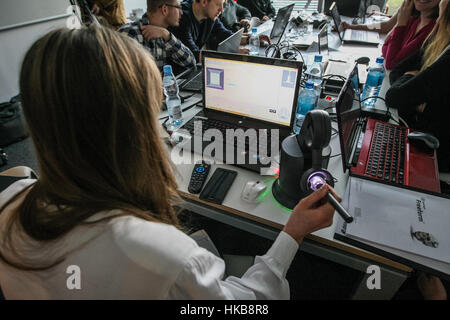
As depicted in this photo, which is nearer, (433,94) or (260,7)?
(433,94)

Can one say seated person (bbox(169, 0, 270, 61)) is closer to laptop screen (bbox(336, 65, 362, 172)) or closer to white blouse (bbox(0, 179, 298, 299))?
laptop screen (bbox(336, 65, 362, 172))

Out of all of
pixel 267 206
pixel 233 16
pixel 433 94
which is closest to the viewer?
pixel 267 206

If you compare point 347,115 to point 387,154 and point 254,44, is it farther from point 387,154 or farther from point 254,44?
point 254,44

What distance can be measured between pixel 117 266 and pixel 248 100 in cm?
89

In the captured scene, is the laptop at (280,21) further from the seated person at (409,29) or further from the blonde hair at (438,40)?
the blonde hair at (438,40)

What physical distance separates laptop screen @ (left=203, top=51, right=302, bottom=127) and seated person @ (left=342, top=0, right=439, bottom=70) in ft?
4.38

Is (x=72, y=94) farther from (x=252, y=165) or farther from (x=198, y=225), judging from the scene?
(x=198, y=225)

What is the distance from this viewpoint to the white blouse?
449 mm

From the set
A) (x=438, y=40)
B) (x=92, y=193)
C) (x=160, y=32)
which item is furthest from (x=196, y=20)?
(x=92, y=193)

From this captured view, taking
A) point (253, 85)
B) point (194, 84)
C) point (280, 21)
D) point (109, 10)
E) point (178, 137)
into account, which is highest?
point (109, 10)

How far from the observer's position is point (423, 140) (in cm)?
110

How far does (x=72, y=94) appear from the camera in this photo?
46 cm

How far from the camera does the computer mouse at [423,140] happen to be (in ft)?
3.54
